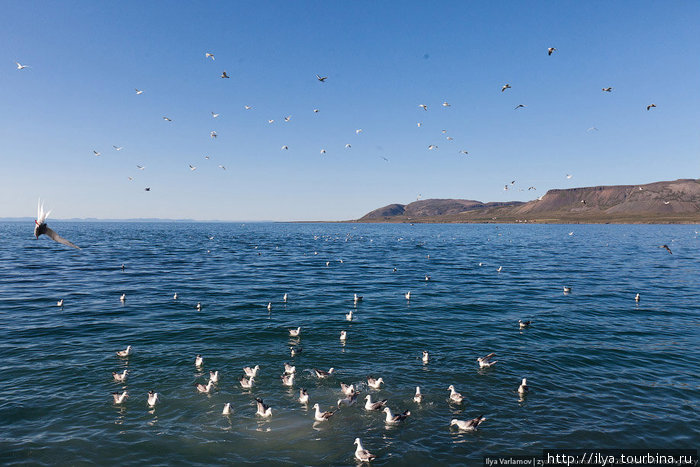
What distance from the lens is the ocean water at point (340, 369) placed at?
13312 mm

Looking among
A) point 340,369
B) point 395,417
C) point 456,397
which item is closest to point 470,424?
point 456,397

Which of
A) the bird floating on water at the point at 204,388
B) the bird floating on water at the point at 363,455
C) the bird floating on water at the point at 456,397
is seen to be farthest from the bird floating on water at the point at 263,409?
the bird floating on water at the point at 456,397

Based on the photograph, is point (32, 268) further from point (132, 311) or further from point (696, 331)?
point (696, 331)

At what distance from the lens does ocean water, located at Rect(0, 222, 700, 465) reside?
1331cm

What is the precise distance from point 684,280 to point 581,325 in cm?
3183

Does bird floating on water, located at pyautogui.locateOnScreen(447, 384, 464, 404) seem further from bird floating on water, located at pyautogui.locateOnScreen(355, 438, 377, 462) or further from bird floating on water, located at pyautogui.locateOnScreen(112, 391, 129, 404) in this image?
bird floating on water, located at pyautogui.locateOnScreen(112, 391, 129, 404)

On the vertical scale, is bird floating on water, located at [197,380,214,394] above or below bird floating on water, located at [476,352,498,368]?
below

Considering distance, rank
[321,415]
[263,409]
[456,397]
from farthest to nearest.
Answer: [456,397] < [263,409] < [321,415]

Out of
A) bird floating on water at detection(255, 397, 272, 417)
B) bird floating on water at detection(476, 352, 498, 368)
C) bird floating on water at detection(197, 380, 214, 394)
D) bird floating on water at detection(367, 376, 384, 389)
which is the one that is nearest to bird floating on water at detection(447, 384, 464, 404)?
bird floating on water at detection(367, 376, 384, 389)

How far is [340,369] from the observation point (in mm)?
19703

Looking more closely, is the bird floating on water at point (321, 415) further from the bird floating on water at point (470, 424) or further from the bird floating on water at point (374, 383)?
the bird floating on water at point (470, 424)

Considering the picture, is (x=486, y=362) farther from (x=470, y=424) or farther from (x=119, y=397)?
(x=119, y=397)

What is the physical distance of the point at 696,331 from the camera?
25.8m

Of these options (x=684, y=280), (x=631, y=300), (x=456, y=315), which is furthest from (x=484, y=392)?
(x=684, y=280)
